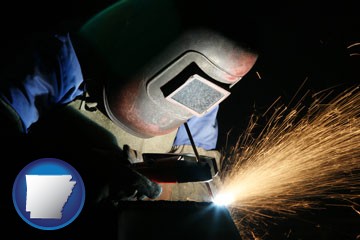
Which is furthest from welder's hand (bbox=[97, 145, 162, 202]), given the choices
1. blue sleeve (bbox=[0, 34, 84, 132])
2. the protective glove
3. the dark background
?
the dark background

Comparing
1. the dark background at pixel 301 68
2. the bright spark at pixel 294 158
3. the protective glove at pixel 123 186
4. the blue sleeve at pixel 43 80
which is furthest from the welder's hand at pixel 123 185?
the dark background at pixel 301 68

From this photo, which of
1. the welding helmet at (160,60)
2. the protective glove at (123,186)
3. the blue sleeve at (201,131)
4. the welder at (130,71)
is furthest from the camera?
the blue sleeve at (201,131)

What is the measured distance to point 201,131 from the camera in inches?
128

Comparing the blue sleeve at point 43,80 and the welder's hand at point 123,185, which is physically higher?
the blue sleeve at point 43,80

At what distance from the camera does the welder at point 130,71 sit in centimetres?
193

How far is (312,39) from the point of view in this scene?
5238 millimetres

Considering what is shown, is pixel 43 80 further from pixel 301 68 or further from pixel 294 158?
pixel 301 68

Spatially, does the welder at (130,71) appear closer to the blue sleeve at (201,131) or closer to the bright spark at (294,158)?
the blue sleeve at (201,131)

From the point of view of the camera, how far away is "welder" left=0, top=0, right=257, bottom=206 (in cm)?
193

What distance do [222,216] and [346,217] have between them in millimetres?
4840

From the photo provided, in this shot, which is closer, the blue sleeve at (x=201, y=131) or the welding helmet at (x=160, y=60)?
the welding helmet at (x=160, y=60)

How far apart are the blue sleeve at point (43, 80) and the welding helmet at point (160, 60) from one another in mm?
244

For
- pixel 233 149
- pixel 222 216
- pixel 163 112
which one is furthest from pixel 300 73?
pixel 222 216

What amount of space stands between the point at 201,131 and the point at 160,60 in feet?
4.29
